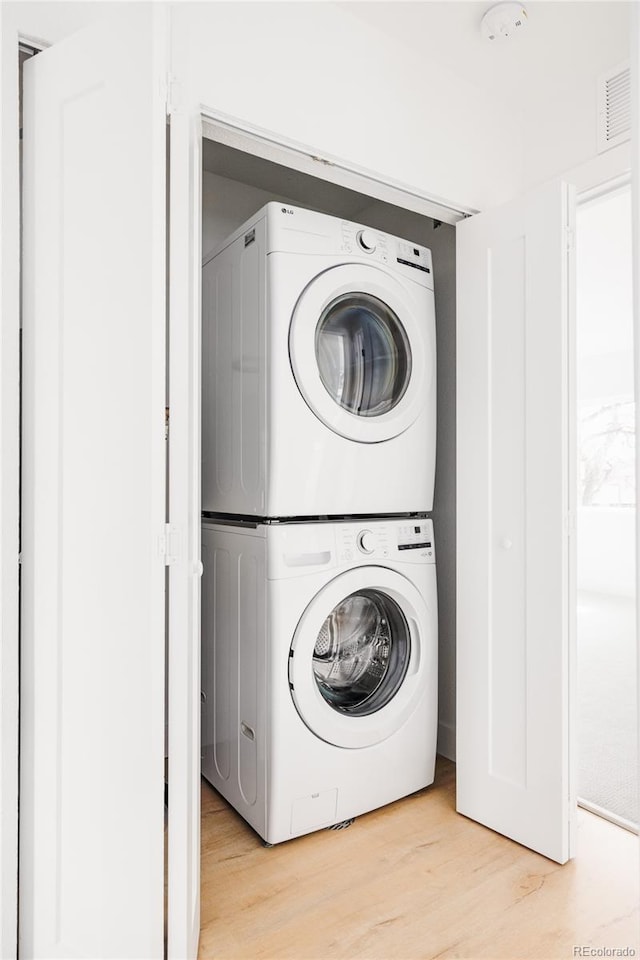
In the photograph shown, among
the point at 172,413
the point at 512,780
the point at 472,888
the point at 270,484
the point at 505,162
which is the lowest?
the point at 472,888

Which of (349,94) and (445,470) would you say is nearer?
(349,94)

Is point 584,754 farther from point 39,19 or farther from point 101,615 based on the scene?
point 39,19

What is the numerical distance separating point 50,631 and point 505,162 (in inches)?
81.7

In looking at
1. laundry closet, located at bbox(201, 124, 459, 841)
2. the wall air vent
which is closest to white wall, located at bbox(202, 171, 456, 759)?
laundry closet, located at bbox(201, 124, 459, 841)

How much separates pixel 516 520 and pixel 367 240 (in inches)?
39.9

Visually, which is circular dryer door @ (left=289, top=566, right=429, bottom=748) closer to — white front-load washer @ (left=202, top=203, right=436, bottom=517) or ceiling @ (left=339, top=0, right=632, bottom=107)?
white front-load washer @ (left=202, top=203, right=436, bottom=517)

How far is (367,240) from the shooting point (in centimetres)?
200

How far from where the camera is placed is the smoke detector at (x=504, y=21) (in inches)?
66.4

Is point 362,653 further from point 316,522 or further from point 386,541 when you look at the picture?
point 316,522

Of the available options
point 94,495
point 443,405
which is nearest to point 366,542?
point 443,405

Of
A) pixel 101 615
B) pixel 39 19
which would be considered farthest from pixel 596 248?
pixel 101 615

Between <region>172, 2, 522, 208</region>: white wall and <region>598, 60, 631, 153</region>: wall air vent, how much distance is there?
307 millimetres

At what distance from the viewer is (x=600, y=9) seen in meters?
1.70

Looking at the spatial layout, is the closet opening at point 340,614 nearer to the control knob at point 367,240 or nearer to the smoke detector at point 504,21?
the control knob at point 367,240
